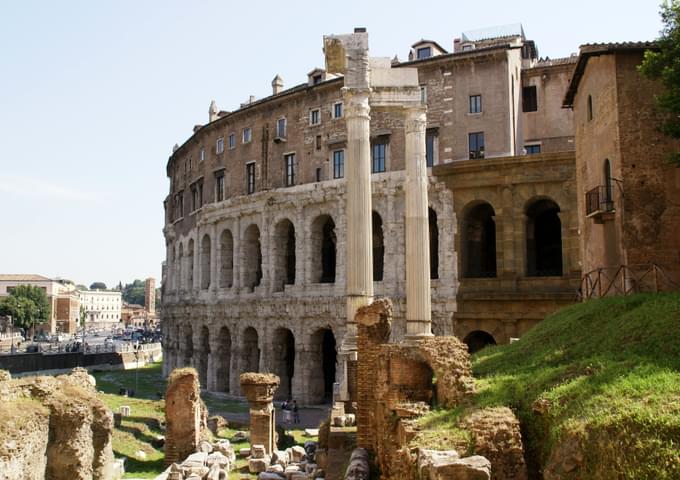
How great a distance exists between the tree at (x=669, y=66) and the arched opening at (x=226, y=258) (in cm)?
2515

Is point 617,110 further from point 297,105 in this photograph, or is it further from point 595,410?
point 297,105

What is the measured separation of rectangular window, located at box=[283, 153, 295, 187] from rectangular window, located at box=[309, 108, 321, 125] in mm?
1895

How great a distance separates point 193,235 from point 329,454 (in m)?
27.7

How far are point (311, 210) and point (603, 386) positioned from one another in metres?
23.1

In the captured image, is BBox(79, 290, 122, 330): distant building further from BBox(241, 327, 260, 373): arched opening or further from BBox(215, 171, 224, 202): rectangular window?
BBox(241, 327, 260, 373): arched opening

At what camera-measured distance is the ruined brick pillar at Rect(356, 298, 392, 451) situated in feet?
44.1

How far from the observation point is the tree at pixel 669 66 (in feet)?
47.3

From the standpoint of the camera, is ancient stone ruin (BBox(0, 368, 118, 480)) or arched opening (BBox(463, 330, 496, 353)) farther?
arched opening (BBox(463, 330, 496, 353))

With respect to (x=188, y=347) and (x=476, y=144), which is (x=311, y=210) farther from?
(x=188, y=347)

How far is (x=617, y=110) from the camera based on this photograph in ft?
57.4

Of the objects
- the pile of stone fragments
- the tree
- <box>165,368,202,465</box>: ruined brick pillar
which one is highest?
the tree

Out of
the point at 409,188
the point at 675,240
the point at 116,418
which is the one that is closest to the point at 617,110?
the point at 675,240

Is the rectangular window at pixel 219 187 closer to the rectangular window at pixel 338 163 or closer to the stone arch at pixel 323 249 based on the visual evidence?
the stone arch at pixel 323 249

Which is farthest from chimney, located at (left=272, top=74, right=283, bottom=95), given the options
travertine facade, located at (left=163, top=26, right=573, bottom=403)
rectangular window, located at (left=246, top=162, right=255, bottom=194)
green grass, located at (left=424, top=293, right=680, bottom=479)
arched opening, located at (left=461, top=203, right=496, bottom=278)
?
green grass, located at (left=424, top=293, right=680, bottom=479)
